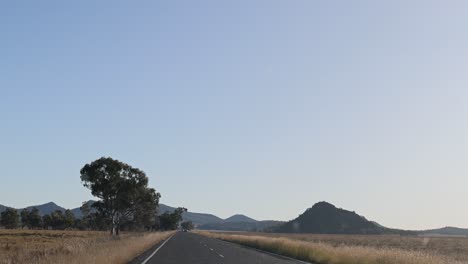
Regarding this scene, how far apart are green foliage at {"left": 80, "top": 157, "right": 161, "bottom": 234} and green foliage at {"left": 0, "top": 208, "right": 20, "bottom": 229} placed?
237ft

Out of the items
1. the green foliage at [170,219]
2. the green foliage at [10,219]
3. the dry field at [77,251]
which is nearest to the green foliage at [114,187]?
the dry field at [77,251]

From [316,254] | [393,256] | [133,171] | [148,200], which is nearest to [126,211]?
[148,200]

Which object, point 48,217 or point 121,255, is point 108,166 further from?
point 48,217

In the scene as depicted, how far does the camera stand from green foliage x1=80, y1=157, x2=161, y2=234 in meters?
76.8

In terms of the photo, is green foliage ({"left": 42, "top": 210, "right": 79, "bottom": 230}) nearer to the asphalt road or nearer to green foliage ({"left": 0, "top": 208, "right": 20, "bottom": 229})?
green foliage ({"left": 0, "top": 208, "right": 20, "bottom": 229})

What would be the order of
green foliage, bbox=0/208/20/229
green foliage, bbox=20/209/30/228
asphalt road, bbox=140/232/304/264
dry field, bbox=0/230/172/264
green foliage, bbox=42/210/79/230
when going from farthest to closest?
green foliage, bbox=20/209/30/228 → green foliage, bbox=42/210/79/230 → green foliage, bbox=0/208/20/229 → asphalt road, bbox=140/232/304/264 → dry field, bbox=0/230/172/264

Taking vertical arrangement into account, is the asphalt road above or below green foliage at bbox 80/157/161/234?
below

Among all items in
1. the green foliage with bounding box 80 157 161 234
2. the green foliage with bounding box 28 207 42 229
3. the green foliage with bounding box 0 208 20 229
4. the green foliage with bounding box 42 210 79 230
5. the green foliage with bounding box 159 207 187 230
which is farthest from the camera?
the green foliage with bounding box 159 207 187 230

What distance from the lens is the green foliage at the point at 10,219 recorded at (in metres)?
145

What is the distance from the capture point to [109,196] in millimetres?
78625

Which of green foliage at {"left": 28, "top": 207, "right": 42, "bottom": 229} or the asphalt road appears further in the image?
green foliage at {"left": 28, "top": 207, "right": 42, "bottom": 229}

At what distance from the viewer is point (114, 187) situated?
77688 mm

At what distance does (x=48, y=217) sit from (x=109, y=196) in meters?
85.2

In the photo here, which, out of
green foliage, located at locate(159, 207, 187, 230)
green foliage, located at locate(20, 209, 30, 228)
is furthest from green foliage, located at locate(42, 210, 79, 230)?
green foliage, located at locate(159, 207, 187, 230)
